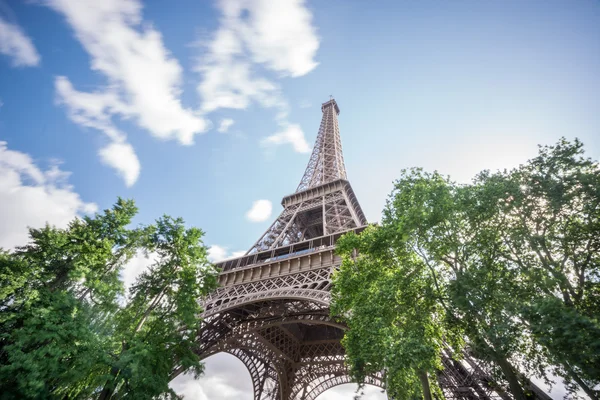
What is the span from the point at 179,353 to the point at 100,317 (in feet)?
11.5

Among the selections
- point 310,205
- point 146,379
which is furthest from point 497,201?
point 310,205

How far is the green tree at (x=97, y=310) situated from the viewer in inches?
302

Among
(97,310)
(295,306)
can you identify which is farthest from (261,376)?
(97,310)

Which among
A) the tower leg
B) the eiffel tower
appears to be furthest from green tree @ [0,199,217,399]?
the tower leg

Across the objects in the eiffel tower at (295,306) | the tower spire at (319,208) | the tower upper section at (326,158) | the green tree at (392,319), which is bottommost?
the green tree at (392,319)

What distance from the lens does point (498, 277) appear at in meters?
8.17

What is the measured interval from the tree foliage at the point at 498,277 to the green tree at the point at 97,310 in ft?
21.1

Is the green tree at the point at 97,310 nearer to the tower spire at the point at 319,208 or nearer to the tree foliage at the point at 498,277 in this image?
the tree foliage at the point at 498,277

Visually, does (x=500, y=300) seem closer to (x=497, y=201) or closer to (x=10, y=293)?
(x=497, y=201)

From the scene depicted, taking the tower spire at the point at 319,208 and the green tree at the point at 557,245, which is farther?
the tower spire at the point at 319,208

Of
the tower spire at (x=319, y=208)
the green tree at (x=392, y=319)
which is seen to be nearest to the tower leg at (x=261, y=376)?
the tower spire at (x=319, y=208)

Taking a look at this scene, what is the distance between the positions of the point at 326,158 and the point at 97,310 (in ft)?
105

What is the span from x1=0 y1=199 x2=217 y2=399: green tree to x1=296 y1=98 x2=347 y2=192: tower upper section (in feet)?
68.3

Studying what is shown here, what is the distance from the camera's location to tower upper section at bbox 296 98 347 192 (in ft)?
112
